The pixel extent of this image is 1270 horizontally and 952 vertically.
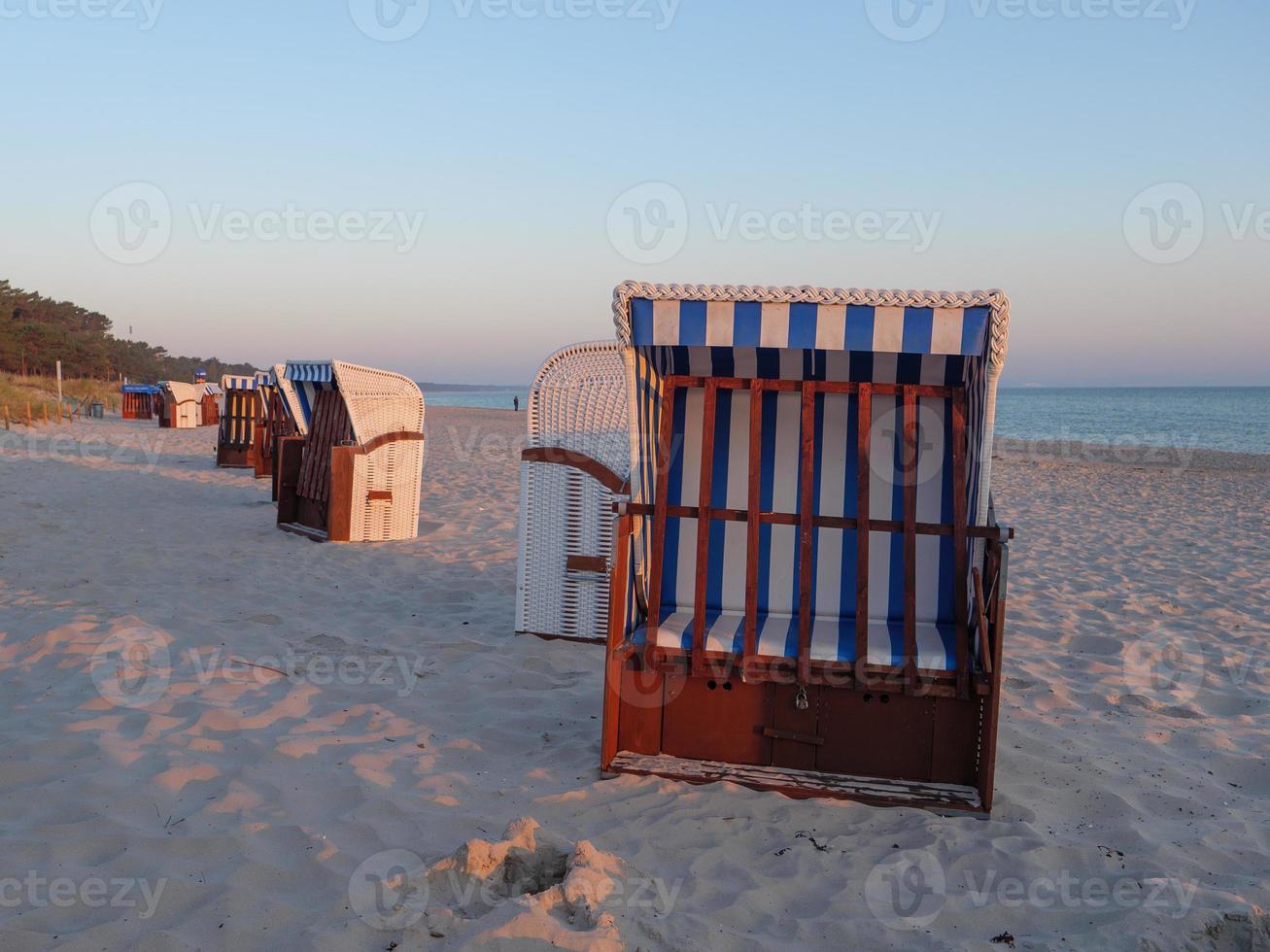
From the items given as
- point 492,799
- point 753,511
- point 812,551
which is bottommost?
point 492,799

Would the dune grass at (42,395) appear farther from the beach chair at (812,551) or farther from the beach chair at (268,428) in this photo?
the beach chair at (812,551)

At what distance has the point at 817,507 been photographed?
4730 mm

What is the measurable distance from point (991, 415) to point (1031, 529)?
8.69 meters

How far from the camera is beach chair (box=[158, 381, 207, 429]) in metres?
28.5

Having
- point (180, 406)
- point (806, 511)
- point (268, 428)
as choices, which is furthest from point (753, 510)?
point (180, 406)

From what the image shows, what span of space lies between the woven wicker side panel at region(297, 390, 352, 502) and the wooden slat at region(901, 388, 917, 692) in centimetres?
680

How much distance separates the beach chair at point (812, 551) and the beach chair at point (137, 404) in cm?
3625

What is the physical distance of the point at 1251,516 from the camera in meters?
13.2

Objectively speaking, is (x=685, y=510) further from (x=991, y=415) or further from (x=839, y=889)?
(x=839, y=889)

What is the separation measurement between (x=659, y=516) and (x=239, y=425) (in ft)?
49.4

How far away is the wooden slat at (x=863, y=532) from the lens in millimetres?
3896

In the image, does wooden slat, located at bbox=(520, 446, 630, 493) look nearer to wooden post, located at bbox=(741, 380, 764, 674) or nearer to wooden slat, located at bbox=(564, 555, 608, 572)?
wooden slat, located at bbox=(564, 555, 608, 572)

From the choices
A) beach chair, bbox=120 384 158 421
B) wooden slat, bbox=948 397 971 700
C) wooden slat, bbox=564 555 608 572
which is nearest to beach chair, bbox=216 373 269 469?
wooden slat, bbox=564 555 608 572

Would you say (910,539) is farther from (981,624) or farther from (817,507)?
(817,507)
